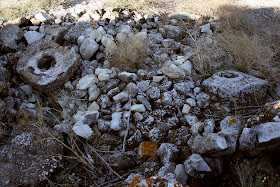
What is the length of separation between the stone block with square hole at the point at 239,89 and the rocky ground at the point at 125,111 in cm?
2

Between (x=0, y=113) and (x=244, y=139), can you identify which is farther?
(x=0, y=113)

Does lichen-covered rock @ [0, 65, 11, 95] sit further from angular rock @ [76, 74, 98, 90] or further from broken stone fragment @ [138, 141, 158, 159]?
broken stone fragment @ [138, 141, 158, 159]

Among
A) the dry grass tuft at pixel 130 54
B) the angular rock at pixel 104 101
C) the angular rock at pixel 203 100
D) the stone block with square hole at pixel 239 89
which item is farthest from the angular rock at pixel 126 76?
the stone block with square hole at pixel 239 89

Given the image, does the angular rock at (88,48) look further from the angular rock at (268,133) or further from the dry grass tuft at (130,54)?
the angular rock at (268,133)

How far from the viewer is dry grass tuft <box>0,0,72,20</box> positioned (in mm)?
5165

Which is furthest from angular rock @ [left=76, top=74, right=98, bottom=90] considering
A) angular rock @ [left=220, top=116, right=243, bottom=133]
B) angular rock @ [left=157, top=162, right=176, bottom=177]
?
angular rock @ [left=220, top=116, right=243, bottom=133]

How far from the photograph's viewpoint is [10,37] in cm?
459

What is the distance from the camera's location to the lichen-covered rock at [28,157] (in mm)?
2765

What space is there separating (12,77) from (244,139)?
389 centimetres

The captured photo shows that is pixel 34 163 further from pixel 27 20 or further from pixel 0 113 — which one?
pixel 27 20

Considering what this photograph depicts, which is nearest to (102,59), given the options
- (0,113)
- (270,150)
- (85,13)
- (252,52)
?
(85,13)

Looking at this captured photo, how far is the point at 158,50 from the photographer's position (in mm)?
4500

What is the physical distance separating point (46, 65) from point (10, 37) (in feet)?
3.39

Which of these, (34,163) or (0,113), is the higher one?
(0,113)
